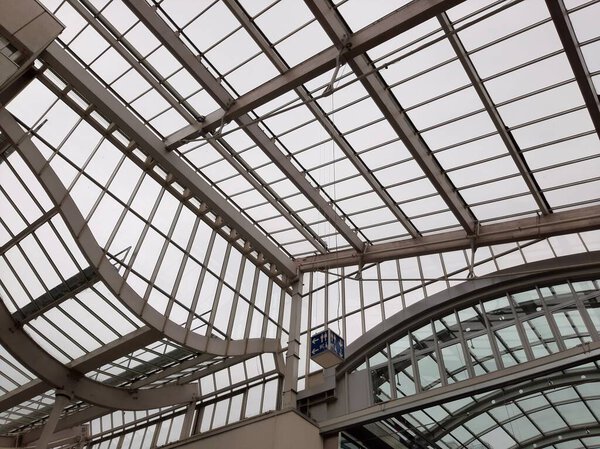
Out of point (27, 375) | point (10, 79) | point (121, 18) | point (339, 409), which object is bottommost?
point (339, 409)

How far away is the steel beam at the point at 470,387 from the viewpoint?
13586mm

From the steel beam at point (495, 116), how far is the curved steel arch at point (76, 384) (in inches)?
625

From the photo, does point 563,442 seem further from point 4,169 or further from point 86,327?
point 4,169

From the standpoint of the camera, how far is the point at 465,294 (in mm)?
17047

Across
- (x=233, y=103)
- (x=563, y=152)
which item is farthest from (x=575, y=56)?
(x=233, y=103)

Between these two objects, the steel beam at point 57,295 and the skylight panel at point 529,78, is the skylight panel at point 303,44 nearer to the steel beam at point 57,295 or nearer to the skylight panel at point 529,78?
the skylight panel at point 529,78

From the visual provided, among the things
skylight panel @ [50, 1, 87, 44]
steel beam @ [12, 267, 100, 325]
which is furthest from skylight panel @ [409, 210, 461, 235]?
skylight panel @ [50, 1, 87, 44]

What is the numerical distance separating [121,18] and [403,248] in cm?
1254

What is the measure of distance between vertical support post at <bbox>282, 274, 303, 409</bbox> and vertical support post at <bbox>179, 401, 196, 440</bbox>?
5.12 meters

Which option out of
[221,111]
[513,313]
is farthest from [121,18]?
[513,313]

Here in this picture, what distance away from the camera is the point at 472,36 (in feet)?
44.1

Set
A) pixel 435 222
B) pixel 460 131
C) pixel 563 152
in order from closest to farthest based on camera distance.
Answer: pixel 563 152, pixel 460 131, pixel 435 222

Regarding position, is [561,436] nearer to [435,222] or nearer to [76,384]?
[435,222]

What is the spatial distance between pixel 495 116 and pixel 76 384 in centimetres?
1818
